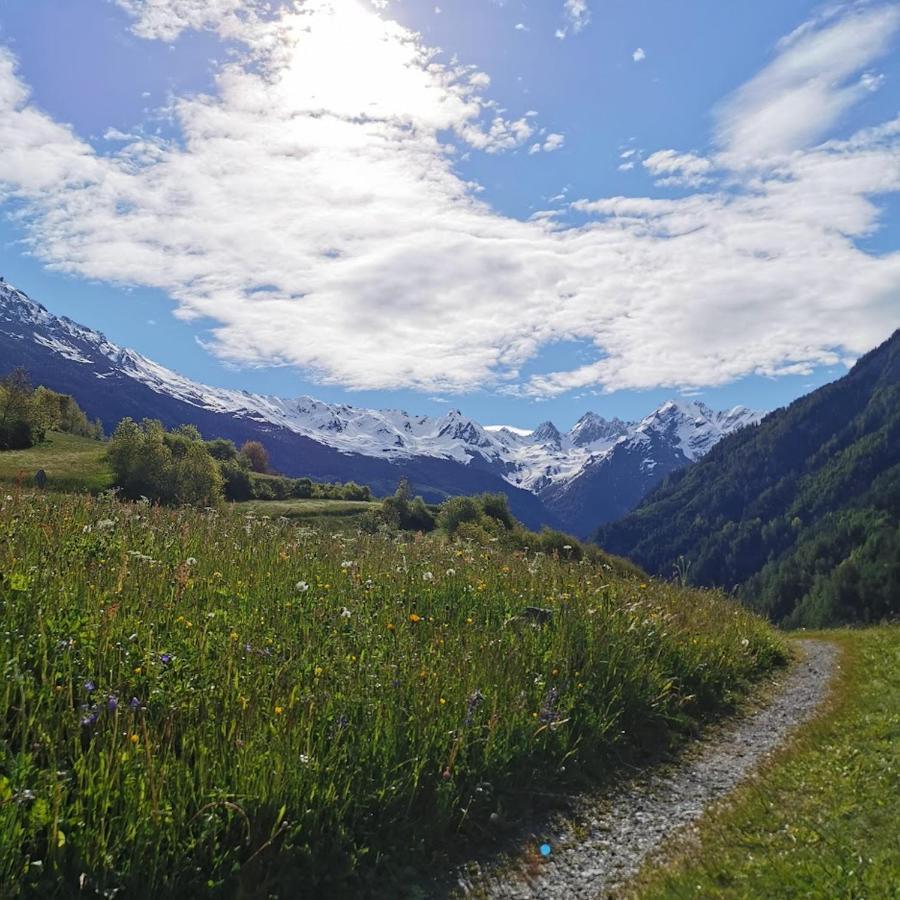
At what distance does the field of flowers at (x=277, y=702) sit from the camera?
5828 millimetres

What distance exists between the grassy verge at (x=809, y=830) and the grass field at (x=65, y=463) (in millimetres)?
84887

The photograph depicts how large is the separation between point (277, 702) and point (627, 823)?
425cm

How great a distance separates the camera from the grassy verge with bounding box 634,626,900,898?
6.30m

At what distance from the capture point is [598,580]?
54.6 ft

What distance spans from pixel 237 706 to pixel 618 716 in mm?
5720

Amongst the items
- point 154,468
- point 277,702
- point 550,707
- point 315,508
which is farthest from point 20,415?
point 550,707

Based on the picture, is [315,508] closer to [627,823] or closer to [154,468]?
[154,468]

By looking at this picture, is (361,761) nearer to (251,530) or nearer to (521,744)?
(521,744)

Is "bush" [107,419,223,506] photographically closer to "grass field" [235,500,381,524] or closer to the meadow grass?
"grass field" [235,500,381,524]

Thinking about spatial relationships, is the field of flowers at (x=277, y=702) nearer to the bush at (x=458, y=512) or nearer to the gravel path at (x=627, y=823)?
the gravel path at (x=627, y=823)

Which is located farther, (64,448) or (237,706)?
(64,448)

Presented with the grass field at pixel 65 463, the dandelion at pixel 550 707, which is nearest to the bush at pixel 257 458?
the grass field at pixel 65 463

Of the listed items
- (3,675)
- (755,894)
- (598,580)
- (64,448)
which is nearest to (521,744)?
(755,894)

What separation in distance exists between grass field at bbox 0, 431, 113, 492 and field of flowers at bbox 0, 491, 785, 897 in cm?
7933
